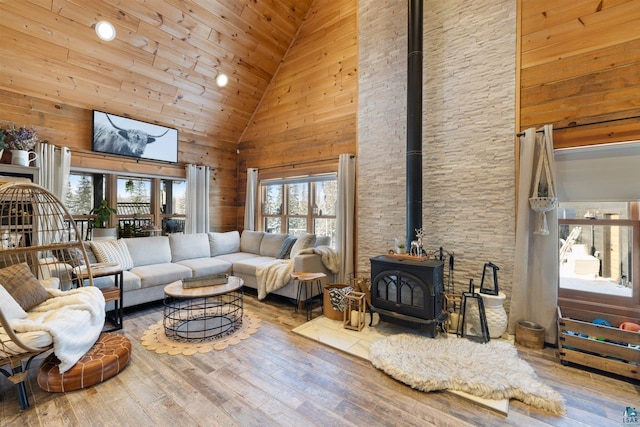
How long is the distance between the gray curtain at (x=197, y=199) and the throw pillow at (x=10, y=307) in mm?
3119

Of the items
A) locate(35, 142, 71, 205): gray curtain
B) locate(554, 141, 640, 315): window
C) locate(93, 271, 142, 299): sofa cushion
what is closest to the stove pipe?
locate(554, 141, 640, 315): window

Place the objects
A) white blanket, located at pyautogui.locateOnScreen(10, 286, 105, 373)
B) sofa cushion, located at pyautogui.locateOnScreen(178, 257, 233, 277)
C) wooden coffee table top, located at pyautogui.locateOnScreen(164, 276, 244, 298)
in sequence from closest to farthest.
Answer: white blanket, located at pyautogui.locateOnScreen(10, 286, 105, 373), wooden coffee table top, located at pyautogui.locateOnScreen(164, 276, 244, 298), sofa cushion, located at pyautogui.locateOnScreen(178, 257, 233, 277)

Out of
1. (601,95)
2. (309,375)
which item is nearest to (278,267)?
(309,375)

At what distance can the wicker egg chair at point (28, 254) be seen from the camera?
185 centimetres

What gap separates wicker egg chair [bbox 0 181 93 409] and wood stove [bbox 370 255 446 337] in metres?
2.78

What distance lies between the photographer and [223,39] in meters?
4.29

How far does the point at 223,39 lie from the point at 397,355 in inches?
190

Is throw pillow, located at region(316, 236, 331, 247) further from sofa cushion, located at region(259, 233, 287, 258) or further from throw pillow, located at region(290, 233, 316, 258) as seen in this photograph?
sofa cushion, located at region(259, 233, 287, 258)

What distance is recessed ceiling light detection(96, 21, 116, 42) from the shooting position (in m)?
3.44

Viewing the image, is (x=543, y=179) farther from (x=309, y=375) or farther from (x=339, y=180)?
(x=309, y=375)

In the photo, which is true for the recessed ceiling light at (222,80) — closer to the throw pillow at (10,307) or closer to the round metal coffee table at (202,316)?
the round metal coffee table at (202,316)

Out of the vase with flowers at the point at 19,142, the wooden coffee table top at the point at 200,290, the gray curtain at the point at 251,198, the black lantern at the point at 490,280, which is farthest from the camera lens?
the gray curtain at the point at 251,198

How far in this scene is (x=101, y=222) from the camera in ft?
13.9

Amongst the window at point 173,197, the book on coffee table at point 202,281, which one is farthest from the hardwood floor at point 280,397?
the window at point 173,197
